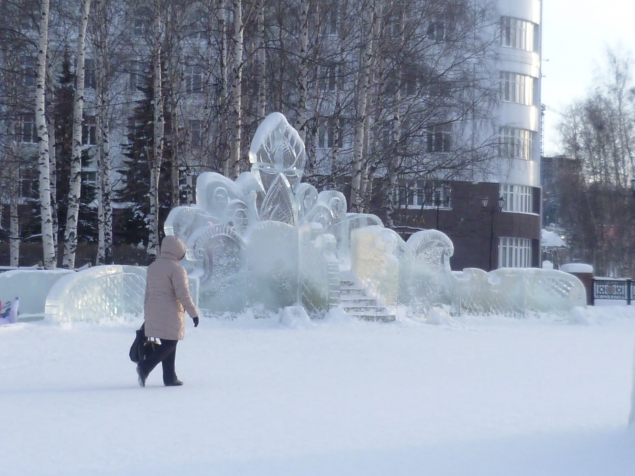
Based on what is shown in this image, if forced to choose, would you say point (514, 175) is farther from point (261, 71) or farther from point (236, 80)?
point (236, 80)

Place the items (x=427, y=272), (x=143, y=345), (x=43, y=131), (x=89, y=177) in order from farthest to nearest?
1. (x=89, y=177)
2. (x=43, y=131)
3. (x=427, y=272)
4. (x=143, y=345)

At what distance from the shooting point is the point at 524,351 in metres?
13.4

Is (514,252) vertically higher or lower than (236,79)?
lower

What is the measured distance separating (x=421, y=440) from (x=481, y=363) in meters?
5.16

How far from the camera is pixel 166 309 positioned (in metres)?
9.18

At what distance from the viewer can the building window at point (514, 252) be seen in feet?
147

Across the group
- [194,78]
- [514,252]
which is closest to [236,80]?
[194,78]

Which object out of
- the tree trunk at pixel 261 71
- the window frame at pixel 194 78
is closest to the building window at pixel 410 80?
the tree trunk at pixel 261 71

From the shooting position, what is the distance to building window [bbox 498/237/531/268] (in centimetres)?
4481

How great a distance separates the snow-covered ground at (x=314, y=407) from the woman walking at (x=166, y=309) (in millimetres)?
240

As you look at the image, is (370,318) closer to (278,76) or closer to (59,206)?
(278,76)

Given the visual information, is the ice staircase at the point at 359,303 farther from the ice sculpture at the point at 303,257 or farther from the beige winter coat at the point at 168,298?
the beige winter coat at the point at 168,298

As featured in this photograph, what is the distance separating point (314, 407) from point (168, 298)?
202 centimetres

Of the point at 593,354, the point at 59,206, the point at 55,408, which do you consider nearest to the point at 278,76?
the point at 59,206
